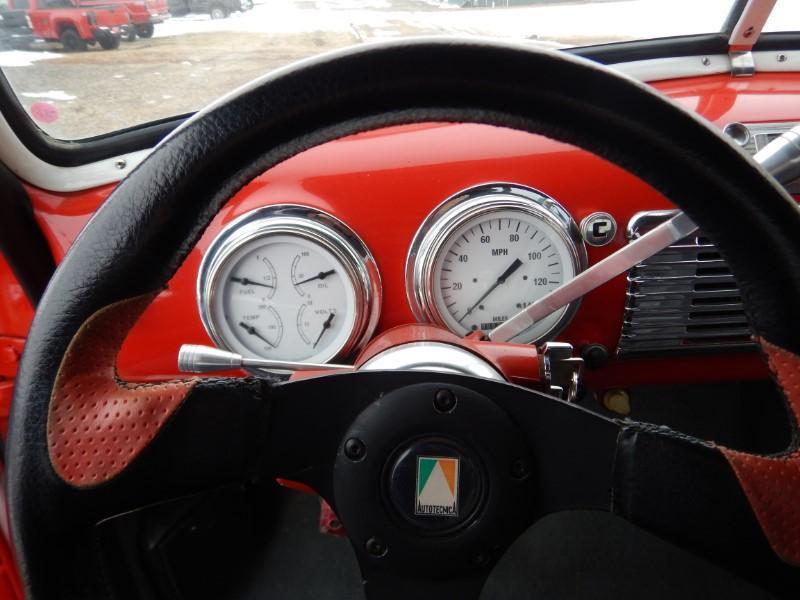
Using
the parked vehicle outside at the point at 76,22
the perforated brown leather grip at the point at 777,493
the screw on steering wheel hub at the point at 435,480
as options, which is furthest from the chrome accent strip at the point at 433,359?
the parked vehicle outside at the point at 76,22

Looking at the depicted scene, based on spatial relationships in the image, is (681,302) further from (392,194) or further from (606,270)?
(392,194)

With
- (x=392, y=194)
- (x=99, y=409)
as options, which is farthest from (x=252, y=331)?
(x=99, y=409)

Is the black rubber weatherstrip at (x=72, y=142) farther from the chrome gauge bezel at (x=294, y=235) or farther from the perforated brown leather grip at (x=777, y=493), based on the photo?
the perforated brown leather grip at (x=777, y=493)


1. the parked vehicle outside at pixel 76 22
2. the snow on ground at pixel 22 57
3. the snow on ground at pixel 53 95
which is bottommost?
the snow on ground at pixel 53 95

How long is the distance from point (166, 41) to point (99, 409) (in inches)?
41.2

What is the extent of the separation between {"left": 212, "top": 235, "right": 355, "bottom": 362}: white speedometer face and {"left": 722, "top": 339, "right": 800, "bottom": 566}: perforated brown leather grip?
88 centimetres

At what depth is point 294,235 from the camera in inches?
50.4

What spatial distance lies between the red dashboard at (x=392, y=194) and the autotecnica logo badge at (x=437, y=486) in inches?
30.0

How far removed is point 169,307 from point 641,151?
3.42 ft

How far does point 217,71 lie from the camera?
1383 millimetres

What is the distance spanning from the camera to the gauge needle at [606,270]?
110 centimetres

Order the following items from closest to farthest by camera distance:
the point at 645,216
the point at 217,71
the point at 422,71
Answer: the point at 422,71 < the point at 645,216 < the point at 217,71

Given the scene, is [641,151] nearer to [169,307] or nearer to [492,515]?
[492,515]

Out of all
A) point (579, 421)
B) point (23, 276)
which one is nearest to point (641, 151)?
point (579, 421)
